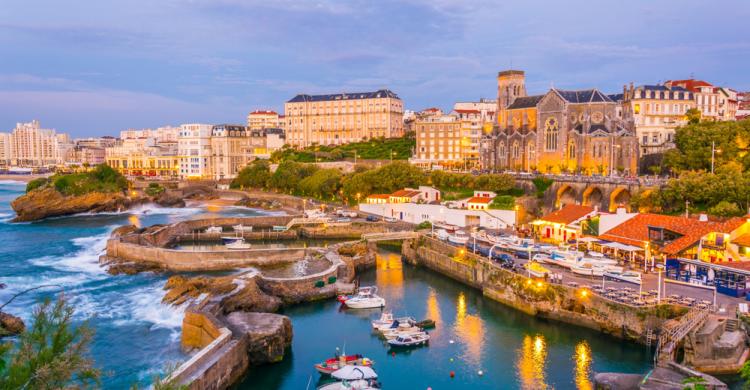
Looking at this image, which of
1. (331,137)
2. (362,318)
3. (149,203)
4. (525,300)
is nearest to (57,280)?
(362,318)

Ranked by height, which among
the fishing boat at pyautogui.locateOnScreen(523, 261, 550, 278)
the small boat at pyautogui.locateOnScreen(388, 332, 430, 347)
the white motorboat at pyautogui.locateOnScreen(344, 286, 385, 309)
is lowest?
the small boat at pyautogui.locateOnScreen(388, 332, 430, 347)

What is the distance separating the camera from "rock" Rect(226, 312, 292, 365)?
2403 cm

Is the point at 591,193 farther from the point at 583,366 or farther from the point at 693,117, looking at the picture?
the point at 583,366

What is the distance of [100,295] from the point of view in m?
33.3

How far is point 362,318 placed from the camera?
3095 centimetres

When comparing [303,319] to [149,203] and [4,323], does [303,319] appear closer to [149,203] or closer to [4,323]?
[4,323]

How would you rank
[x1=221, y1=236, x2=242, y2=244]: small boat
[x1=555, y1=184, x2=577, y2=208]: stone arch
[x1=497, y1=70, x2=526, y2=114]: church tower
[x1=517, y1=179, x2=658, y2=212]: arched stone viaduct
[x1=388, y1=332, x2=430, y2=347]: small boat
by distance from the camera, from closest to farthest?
[x1=388, y1=332, x2=430, y2=347]: small boat, [x1=517, y1=179, x2=658, y2=212]: arched stone viaduct, [x1=221, y1=236, x2=242, y2=244]: small boat, [x1=555, y1=184, x2=577, y2=208]: stone arch, [x1=497, y1=70, x2=526, y2=114]: church tower

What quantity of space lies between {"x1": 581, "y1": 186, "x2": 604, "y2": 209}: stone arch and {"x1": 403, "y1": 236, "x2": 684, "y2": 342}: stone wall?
809 inches

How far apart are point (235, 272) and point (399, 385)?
794 inches

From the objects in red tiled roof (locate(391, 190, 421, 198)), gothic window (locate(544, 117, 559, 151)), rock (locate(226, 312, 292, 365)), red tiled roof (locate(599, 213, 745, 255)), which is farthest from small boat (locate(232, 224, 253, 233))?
gothic window (locate(544, 117, 559, 151))

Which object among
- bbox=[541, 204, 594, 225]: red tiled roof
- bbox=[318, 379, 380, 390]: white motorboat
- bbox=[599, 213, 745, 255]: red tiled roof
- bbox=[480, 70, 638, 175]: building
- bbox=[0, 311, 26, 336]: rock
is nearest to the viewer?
bbox=[318, 379, 380, 390]: white motorboat

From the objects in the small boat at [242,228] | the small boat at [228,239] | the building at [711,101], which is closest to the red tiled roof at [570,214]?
the small boat at [228,239]

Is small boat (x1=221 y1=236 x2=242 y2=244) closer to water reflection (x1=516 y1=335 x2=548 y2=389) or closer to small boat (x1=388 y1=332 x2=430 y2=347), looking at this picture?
small boat (x1=388 y1=332 x2=430 y2=347)

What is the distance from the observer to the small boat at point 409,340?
26.6 metres
